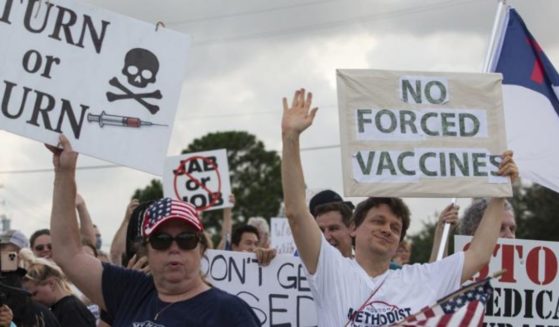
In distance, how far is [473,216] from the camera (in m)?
6.59

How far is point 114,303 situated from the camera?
4770 mm

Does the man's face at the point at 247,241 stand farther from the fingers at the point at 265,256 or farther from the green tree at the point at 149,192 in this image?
the green tree at the point at 149,192

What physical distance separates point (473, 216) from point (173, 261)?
8.47 ft

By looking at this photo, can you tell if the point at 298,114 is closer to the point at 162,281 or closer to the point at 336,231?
the point at 162,281

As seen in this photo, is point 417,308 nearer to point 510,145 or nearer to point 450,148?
point 450,148

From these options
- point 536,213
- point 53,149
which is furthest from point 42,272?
point 536,213

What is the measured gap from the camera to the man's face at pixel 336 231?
21.0 feet

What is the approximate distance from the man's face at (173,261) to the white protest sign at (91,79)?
981mm

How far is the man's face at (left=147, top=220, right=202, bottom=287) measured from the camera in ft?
14.9

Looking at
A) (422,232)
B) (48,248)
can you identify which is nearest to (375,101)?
(48,248)

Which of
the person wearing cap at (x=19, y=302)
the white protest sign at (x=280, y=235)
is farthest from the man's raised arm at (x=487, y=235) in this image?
the white protest sign at (x=280, y=235)

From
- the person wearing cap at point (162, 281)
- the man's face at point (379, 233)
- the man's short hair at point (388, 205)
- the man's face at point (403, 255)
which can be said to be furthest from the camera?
the man's face at point (403, 255)

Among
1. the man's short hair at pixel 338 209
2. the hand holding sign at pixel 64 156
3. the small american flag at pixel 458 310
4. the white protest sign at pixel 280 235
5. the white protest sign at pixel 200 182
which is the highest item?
the white protest sign at pixel 200 182

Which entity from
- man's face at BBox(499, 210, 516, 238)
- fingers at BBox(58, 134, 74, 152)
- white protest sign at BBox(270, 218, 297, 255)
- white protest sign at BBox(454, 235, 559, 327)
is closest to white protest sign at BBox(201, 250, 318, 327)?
A: white protest sign at BBox(454, 235, 559, 327)
